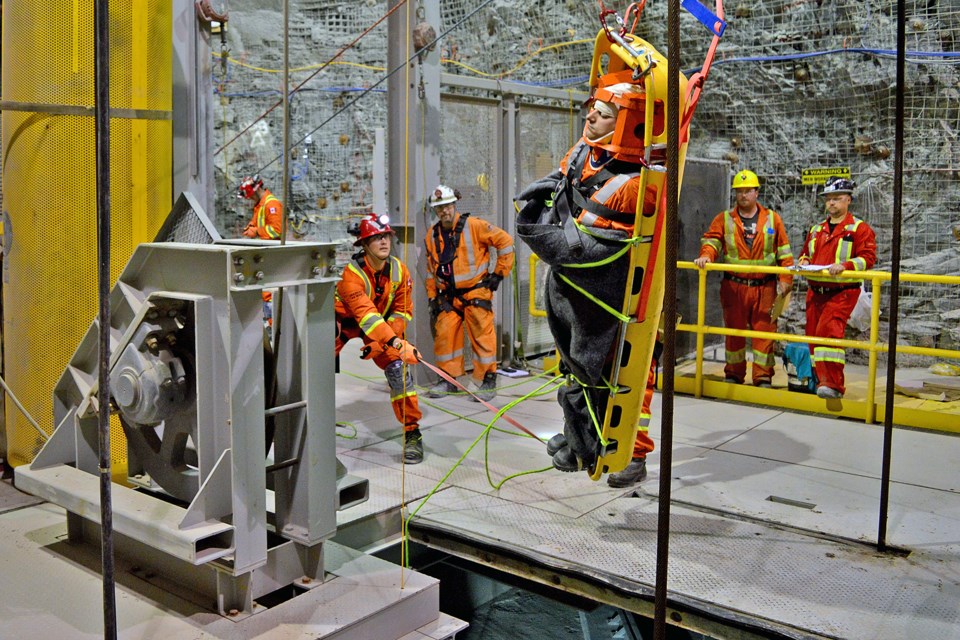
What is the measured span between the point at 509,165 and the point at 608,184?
16.9ft

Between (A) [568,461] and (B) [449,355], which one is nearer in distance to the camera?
(A) [568,461]

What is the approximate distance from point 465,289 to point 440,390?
0.96 meters

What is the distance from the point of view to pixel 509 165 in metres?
9.68

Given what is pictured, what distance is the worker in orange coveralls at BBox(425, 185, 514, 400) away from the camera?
8484 millimetres

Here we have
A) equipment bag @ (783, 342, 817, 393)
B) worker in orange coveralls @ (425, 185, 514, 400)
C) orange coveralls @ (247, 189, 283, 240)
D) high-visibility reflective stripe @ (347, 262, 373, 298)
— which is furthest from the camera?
orange coveralls @ (247, 189, 283, 240)

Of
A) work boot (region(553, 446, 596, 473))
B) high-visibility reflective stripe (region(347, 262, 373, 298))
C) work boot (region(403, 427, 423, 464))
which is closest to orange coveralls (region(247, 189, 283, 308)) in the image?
high-visibility reflective stripe (region(347, 262, 373, 298))

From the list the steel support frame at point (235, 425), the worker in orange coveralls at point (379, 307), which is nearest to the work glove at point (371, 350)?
the worker in orange coveralls at point (379, 307)

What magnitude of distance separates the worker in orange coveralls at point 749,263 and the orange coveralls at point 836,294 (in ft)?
1.56

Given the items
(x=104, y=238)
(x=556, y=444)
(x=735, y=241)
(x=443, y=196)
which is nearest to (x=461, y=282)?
(x=443, y=196)

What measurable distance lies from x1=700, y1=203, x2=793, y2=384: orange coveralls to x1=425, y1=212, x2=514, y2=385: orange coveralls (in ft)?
6.56

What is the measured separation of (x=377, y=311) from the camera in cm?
655

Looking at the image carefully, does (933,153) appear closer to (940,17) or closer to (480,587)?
(940,17)

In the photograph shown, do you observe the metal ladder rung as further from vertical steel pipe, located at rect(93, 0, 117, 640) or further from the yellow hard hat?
the yellow hard hat

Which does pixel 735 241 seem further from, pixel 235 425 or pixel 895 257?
pixel 235 425
